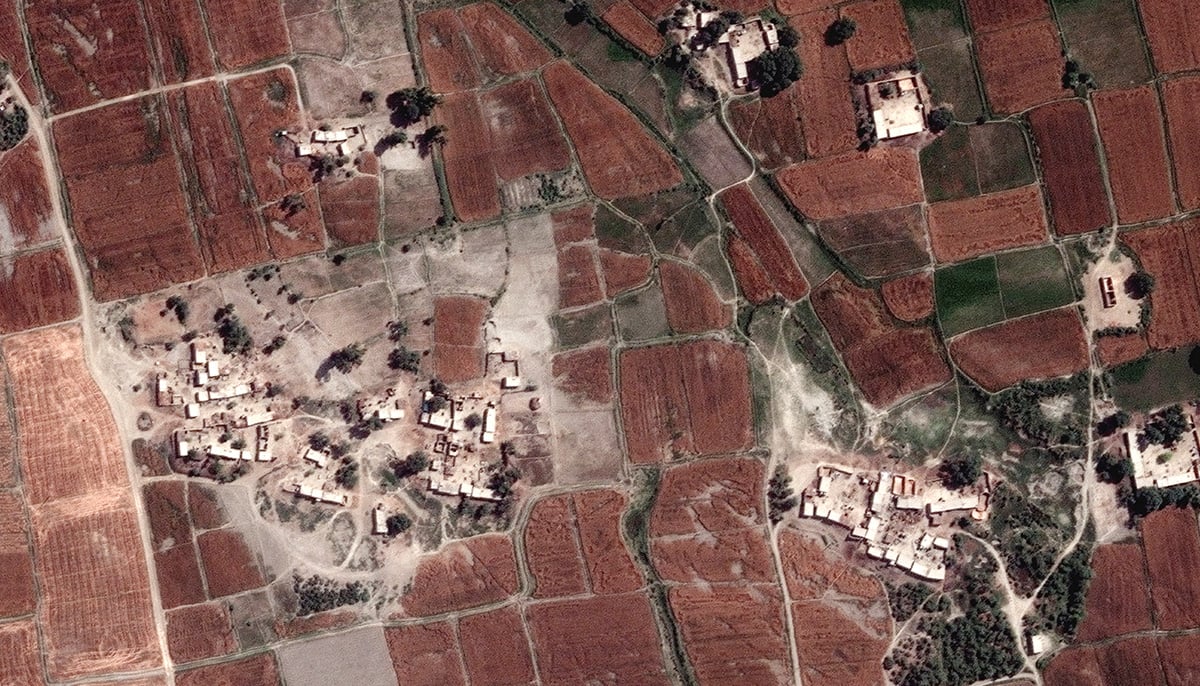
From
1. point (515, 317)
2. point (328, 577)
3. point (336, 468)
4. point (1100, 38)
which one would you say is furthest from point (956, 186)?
point (328, 577)

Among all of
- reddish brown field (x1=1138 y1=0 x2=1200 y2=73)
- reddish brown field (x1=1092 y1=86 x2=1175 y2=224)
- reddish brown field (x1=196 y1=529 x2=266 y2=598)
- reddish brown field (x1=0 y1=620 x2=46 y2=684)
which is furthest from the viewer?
reddish brown field (x1=0 y1=620 x2=46 y2=684)

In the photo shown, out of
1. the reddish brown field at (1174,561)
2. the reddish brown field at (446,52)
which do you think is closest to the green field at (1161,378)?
the reddish brown field at (1174,561)

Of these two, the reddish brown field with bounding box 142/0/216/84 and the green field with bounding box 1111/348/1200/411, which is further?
the reddish brown field with bounding box 142/0/216/84

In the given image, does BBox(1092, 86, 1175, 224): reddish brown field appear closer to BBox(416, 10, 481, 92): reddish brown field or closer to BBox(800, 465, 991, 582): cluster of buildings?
BBox(800, 465, 991, 582): cluster of buildings

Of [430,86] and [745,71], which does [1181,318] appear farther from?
[430,86]

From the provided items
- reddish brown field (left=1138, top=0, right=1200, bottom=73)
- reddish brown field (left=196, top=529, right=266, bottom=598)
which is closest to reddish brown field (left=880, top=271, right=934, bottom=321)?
reddish brown field (left=1138, top=0, right=1200, bottom=73)

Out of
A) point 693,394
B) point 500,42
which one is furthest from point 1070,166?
point 500,42
